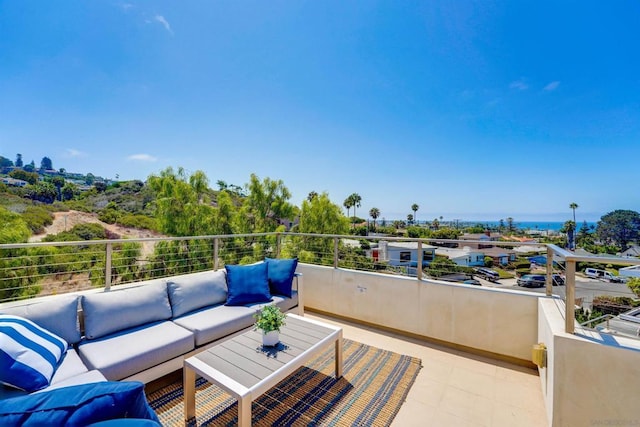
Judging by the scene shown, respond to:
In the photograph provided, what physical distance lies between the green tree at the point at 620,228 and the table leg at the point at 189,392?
14.9 metres

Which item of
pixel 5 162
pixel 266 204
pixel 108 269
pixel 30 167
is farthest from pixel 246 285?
pixel 30 167

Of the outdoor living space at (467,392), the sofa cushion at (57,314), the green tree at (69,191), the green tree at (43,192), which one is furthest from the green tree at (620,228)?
the green tree at (69,191)

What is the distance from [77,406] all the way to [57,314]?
5.67ft

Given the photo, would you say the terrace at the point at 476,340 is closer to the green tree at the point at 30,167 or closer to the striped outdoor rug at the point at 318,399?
the striped outdoor rug at the point at 318,399

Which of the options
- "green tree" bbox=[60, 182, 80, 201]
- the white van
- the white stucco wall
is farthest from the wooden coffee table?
"green tree" bbox=[60, 182, 80, 201]

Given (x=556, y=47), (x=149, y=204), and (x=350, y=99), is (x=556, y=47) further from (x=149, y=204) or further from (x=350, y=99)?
(x=149, y=204)

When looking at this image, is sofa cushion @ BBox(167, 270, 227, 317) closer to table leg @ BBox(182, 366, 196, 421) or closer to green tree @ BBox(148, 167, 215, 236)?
table leg @ BBox(182, 366, 196, 421)

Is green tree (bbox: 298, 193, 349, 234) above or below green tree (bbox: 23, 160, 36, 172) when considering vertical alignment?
below

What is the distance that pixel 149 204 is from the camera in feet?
49.9

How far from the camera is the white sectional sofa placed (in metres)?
1.89

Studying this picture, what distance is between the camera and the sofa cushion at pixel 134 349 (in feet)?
6.21

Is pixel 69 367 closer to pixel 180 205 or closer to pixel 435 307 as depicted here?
→ pixel 435 307

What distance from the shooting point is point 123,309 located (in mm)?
2369

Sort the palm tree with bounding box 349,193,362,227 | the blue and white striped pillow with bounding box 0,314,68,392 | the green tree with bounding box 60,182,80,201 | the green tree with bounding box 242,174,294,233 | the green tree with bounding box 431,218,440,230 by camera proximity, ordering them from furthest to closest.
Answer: the green tree with bounding box 431,218,440,230, the palm tree with bounding box 349,193,362,227, the green tree with bounding box 60,182,80,201, the green tree with bounding box 242,174,294,233, the blue and white striped pillow with bounding box 0,314,68,392
